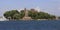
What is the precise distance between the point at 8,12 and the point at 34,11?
17220mm

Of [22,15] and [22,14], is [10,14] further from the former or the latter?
[22,15]

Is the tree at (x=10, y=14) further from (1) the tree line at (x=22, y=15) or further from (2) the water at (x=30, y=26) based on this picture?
(2) the water at (x=30, y=26)

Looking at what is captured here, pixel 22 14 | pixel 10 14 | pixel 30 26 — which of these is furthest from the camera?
pixel 22 14

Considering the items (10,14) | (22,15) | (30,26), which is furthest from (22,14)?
(30,26)

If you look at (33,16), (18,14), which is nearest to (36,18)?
(33,16)

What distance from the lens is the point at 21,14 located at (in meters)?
156

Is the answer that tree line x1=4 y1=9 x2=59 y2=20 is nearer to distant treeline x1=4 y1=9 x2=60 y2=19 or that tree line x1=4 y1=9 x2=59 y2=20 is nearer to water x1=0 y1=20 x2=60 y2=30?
distant treeline x1=4 y1=9 x2=60 y2=19

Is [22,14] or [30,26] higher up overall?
[30,26]

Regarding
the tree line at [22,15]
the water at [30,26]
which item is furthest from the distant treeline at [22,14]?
the water at [30,26]

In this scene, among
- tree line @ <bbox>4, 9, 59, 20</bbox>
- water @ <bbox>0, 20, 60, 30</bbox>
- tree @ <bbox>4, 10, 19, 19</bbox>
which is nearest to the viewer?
water @ <bbox>0, 20, 60, 30</bbox>

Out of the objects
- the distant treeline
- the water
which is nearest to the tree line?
the distant treeline

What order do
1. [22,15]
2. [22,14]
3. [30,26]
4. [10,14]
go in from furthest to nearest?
[22,15], [22,14], [10,14], [30,26]

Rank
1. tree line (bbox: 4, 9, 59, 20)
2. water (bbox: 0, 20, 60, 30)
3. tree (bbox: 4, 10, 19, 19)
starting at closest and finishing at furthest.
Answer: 1. water (bbox: 0, 20, 60, 30)
2. tree line (bbox: 4, 9, 59, 20)
3. tree (bbox: 4, 10, 19, 19)

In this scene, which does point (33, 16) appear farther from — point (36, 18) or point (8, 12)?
point (8, 12)
